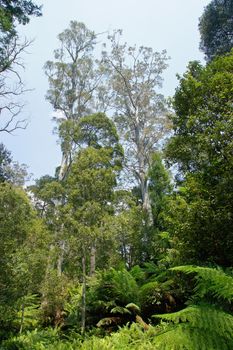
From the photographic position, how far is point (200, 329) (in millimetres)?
3240

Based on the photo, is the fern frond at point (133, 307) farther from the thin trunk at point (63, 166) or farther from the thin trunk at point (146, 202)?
the thin trunk at point (63, 166)

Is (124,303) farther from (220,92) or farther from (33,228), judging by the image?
(220,92)

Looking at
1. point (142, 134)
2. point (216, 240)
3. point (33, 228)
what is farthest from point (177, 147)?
point (142, 134)

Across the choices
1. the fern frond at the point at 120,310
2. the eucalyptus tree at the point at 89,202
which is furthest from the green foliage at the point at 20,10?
the fern frond at the point at 120,310

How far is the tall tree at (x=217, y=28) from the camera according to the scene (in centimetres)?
1697

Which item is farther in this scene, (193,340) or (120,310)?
(120,310)

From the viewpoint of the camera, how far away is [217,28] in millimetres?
17359

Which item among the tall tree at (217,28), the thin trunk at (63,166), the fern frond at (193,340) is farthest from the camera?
the thin trunk at (63,166)

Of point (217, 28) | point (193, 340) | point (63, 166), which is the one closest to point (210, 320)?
point (193, 340)

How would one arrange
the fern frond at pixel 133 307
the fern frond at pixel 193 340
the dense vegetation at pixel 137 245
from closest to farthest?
the fern frond at pixel 193 340, the dense vegetation at pixel 137 245, the fern frond at pixel 133 307

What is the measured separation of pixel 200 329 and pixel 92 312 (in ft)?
24.8

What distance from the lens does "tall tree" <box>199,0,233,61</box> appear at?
55.7 feet

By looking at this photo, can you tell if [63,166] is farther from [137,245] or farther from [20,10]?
[20,10]

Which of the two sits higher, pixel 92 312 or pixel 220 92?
pixel 220 92
